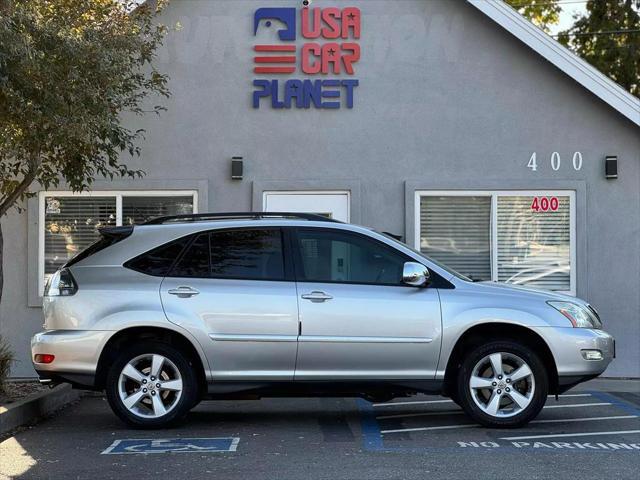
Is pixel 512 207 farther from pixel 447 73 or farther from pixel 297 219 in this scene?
pixel 297 219

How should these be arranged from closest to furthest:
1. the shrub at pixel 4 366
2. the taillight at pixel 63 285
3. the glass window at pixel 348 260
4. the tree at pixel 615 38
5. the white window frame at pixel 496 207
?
the taillight at pixel 63 285
the glass window at pixel 348 260
the shrub at pixel 4 366
the white window frame at pixel 496 207
the tree at pixel 615 38

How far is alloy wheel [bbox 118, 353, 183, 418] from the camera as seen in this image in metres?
8.12

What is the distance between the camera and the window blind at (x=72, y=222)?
12422 mm

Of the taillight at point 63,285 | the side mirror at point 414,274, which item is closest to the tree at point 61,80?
the taillight at point 63,285

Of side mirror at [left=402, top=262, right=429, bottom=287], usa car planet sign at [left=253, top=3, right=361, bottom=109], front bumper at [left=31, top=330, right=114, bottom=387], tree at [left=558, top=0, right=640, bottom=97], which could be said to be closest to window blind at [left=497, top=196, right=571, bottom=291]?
usa car planet sign at [left=253, top=3, right=361, bottom=109]

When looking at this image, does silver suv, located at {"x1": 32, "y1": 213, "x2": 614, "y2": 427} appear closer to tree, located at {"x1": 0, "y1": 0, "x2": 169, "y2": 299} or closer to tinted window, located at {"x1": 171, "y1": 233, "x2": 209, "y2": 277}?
tinted window, located at {"x1": 171, "y1": 233, "x2": 209, "y2": 277}

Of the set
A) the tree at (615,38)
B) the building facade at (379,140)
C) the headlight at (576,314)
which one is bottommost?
the headlight at (576,314)

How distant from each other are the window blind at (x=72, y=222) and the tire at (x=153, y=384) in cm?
457

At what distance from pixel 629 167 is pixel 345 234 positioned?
5416 mm

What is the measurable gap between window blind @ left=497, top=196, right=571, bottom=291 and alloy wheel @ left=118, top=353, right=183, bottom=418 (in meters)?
5.58

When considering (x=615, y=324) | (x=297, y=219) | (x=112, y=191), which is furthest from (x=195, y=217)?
(x=615, y=324)

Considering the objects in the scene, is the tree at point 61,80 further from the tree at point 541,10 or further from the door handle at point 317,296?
the tree at point 541,10

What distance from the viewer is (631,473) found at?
6617 mm

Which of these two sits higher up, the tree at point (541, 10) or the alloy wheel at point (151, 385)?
the tree at point (541, 10)
